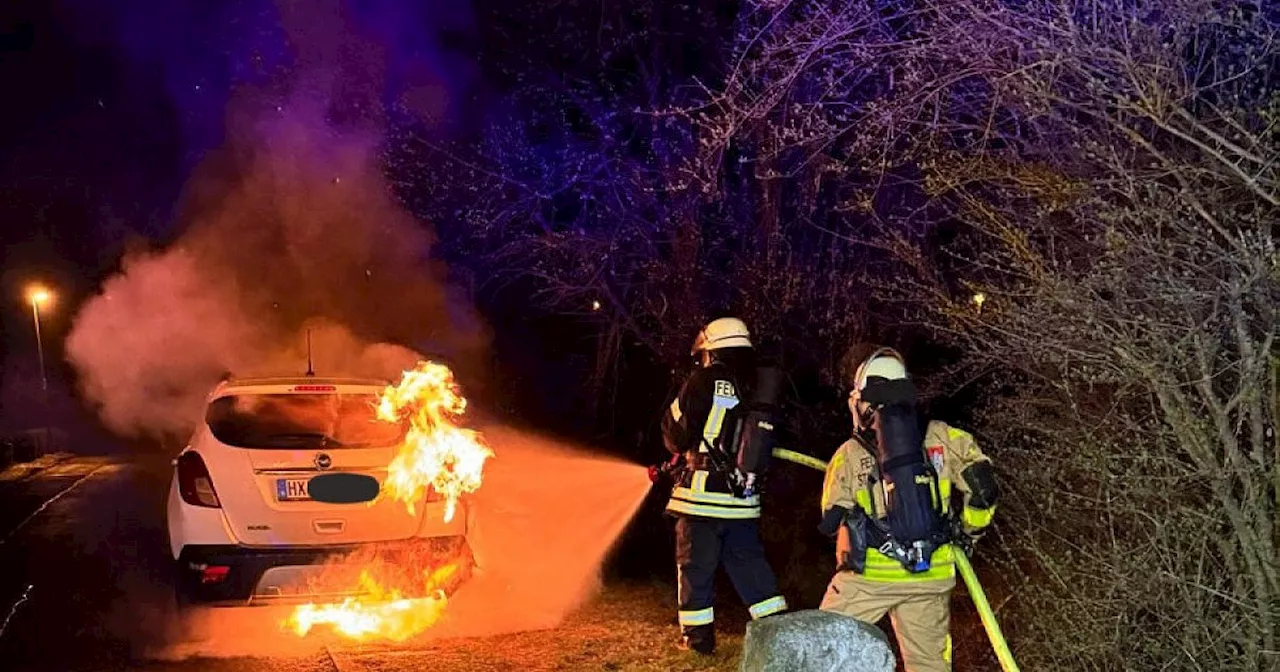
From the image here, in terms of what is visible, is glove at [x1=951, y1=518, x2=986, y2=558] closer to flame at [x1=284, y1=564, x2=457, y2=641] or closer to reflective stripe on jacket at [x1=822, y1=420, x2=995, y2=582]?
→ reflective stripe on jacket at [x1=822, y1=420, x2=995, y2=582]

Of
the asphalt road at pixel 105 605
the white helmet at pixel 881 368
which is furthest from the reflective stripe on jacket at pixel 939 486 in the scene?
the asphalt road at pixel 105 605

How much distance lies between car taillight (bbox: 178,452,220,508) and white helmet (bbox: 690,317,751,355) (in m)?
3.04

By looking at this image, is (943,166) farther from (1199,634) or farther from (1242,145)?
(1199,634)

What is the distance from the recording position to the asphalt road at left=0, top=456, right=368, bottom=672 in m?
5.54

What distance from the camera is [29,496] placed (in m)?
13.9

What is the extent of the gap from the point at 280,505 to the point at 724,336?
2821 mm

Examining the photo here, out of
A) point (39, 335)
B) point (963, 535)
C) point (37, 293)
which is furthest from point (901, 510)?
point (39, 335)

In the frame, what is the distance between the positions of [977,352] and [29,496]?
1382 cm

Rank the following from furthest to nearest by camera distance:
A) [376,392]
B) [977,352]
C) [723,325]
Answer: [376,392] → [723,325] → [977,352]

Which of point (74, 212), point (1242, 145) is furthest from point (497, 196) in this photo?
point (74, 212)

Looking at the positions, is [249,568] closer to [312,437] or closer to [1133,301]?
[312,437]

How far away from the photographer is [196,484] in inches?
237

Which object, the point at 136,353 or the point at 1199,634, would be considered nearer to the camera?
the point at 1199,634

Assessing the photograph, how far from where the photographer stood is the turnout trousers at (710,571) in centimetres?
544
